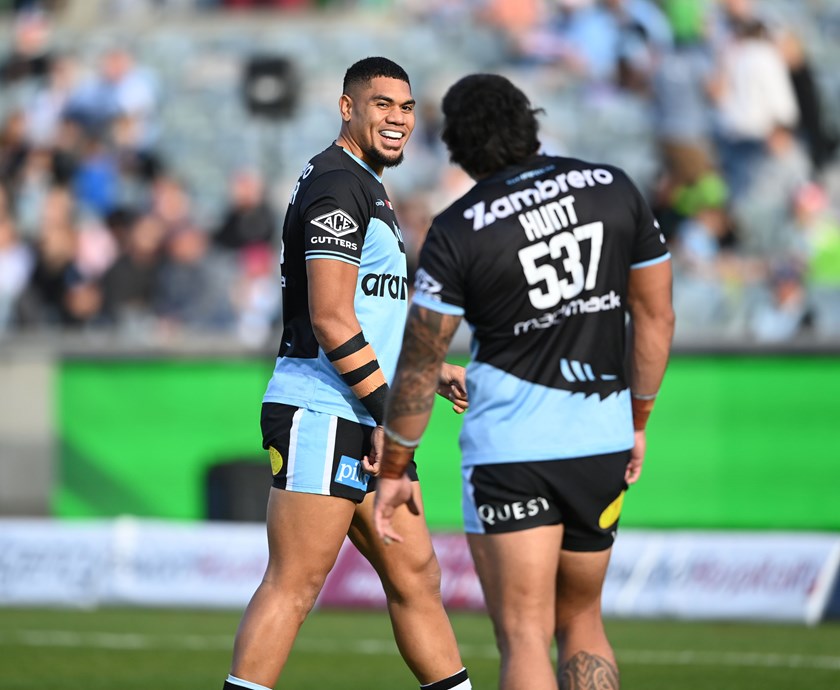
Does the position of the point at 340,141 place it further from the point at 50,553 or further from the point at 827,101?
the point at 827,101

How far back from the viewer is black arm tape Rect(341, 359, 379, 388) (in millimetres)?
6126

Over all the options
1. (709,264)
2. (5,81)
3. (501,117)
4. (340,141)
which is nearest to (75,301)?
(709,264)

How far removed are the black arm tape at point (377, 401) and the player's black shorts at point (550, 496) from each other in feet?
2.31

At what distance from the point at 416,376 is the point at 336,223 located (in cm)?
90

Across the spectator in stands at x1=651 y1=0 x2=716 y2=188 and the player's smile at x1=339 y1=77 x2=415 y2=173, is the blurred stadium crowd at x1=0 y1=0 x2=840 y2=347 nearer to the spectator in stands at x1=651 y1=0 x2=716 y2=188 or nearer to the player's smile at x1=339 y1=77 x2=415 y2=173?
the spectator in stands at x1=651 y1=0 x2=716 y2=188

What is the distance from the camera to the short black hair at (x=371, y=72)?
254 inches

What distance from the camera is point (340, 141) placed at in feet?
21.4

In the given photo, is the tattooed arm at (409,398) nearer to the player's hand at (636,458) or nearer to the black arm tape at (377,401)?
the black arm tape at (377,401)

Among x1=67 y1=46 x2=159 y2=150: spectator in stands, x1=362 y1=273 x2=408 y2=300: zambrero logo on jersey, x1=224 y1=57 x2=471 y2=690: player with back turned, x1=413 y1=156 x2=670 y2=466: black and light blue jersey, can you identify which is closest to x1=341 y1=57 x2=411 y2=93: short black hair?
x1=224 y1=57 x2=471 y2=690: player with back turned

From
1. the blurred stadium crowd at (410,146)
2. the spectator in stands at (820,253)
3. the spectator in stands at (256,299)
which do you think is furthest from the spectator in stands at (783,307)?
the spectator in stands at (256,299)

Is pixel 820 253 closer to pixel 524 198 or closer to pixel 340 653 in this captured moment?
pixel 340 653

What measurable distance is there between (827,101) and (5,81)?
38.3 ft

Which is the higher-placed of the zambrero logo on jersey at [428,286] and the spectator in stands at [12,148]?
the spectator in stands at [12,148]

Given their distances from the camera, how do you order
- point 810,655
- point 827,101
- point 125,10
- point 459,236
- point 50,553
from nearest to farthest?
point 459,236 < point 810,655 < point 50,553 < point 827,101 < point 125,10
